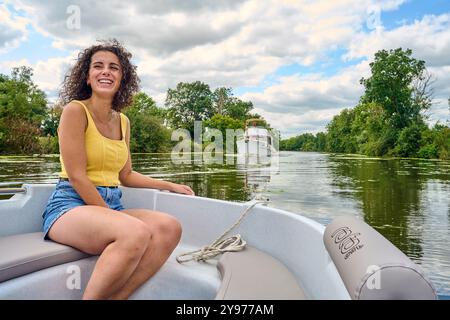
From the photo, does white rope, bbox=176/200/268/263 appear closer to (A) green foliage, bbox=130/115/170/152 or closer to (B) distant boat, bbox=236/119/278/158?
(B) distant boat, bbox=236/119/278/158

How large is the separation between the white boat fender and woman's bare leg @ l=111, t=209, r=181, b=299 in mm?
696

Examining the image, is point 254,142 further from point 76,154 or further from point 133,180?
point 76,154

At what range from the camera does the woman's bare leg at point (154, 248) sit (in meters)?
1.41

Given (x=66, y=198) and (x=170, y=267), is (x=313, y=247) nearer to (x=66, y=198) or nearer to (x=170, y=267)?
(x=170, y=267)

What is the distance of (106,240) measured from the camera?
136 cm

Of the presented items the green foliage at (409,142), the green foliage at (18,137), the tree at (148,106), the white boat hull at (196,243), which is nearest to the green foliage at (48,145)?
the green foliage at (18,137)

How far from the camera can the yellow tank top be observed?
162cm

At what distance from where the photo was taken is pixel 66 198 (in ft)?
5.19

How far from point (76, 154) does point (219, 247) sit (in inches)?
30.6

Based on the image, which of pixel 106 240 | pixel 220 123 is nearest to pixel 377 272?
pixel 106 240

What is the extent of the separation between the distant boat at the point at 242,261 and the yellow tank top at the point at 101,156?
0.32 metres

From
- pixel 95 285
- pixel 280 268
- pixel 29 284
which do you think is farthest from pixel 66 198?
pixel 280 268

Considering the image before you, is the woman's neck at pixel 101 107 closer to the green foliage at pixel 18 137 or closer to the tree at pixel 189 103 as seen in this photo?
the tree at pixel 189 103

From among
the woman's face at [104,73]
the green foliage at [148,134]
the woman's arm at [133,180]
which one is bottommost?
the woman's arm at [133,180]
